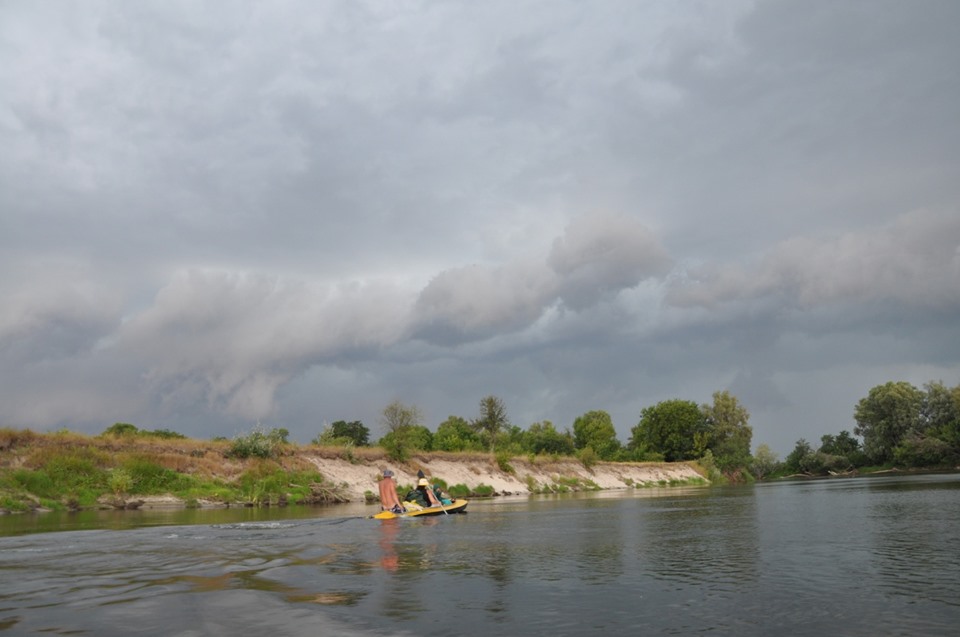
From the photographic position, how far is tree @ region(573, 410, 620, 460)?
12231 cm

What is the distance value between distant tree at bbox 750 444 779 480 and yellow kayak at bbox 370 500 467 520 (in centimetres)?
11153

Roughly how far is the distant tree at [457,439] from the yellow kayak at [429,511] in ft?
165

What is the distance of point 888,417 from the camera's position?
105 metres

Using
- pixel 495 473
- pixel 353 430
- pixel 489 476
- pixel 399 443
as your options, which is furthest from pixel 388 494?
pixel 353 430

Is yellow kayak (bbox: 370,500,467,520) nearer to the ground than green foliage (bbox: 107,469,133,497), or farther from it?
nearer to the ground

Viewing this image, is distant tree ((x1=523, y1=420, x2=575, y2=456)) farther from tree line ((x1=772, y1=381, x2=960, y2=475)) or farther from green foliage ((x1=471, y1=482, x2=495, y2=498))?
green foliage ((x1=471, y1=482, x2=495, y2=498))

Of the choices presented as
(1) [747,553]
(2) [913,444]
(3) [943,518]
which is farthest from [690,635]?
(2) [913,444]

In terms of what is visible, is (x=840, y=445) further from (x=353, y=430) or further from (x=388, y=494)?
(x=388, y=494)

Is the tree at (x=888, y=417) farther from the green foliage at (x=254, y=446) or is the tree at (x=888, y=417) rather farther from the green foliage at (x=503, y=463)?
the green foliage at (x=254, y=446)

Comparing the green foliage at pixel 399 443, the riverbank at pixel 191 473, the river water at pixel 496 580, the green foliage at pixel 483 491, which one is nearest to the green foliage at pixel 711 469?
the riverbank at pixel 191 473

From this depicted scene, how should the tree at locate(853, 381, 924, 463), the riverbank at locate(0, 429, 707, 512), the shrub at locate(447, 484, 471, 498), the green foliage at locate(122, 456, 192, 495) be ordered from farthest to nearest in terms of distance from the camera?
1. the tree at locate(853, 381, 924, 463)
2. the shrub at locate(447, 484, 471, 498)
3. the green foliage at locate(122, 456, 192, 495)
4. the riverbank at locate(0, 429, 707, 512)

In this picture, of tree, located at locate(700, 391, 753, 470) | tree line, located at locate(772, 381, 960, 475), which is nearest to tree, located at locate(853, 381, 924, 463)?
tree line, located at locate(772, 381, 960, 475)

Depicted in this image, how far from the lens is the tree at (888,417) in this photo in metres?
102

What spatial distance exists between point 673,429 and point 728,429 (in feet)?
30.1
